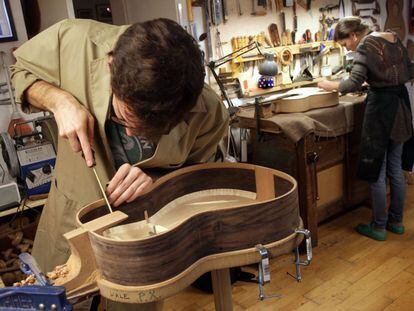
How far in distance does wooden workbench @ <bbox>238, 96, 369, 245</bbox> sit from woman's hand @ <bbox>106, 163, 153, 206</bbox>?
156 centimetres

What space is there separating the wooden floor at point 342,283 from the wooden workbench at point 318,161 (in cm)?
23

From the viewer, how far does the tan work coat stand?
1.00 meters

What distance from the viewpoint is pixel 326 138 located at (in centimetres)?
253

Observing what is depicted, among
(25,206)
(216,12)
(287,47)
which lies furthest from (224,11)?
(25,206)

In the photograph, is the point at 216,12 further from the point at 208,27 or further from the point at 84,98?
the point at 84,98

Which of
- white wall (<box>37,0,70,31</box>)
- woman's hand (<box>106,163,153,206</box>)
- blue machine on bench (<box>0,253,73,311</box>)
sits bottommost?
blue machine on bench (<box>0,253,73,311</box>)

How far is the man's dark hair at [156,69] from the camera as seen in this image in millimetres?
691

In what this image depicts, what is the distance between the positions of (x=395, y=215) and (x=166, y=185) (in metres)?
2.17

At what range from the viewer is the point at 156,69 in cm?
69

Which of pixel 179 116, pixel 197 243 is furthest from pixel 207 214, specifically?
pixel 179 116

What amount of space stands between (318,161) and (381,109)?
0.48 m

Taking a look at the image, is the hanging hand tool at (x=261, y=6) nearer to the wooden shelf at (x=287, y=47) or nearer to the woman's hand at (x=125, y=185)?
the wooden shelf at (x=287, y=47)

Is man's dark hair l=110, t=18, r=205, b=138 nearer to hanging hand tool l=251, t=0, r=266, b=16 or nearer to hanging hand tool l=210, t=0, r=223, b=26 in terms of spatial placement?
hanging hand tool l=210, t=0, r=223, b=26

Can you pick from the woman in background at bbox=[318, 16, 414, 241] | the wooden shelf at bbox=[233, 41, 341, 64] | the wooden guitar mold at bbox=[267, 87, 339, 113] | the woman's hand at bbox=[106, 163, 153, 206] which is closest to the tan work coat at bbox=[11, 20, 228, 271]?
the woman's hand at bbox=[106, 163, 153, 206]
